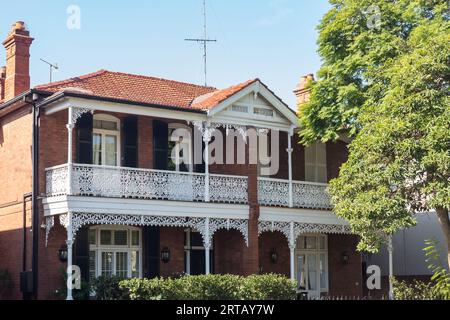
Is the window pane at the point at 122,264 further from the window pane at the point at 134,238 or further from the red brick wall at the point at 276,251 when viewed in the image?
the red brick wall at the point at 276,251

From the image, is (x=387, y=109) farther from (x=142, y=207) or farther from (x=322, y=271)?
(x=322, y=271)

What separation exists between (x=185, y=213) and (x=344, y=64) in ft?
22.0

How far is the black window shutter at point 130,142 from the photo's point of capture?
25.4 m

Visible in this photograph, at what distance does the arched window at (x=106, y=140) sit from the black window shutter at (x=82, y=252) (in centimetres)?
220

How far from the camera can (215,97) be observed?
26750 millimetres

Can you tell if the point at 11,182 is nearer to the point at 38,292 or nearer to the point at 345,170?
the point at 38,292

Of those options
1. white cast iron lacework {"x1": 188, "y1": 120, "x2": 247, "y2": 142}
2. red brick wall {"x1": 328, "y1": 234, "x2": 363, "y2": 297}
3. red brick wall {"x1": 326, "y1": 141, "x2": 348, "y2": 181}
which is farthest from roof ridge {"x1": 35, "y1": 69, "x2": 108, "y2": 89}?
red brick wall {"x1": 328, "y1": 234, "x2": 363, "y2": 297}

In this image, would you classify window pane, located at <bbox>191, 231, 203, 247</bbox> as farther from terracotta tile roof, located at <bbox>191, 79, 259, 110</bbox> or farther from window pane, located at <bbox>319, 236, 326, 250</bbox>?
window pane, located at <bbox>319, 236, 326, 250</bbox>

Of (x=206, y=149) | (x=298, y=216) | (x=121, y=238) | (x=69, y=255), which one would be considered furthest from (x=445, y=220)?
(x=69, y=255)

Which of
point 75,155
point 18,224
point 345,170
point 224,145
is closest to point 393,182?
point 345,170

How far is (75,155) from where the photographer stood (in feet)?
80.0

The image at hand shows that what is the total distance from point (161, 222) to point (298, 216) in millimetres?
5084

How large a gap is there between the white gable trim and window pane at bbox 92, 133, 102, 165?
334cm

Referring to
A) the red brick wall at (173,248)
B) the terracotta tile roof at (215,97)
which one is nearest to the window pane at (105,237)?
the red brick wall at (173,248)
